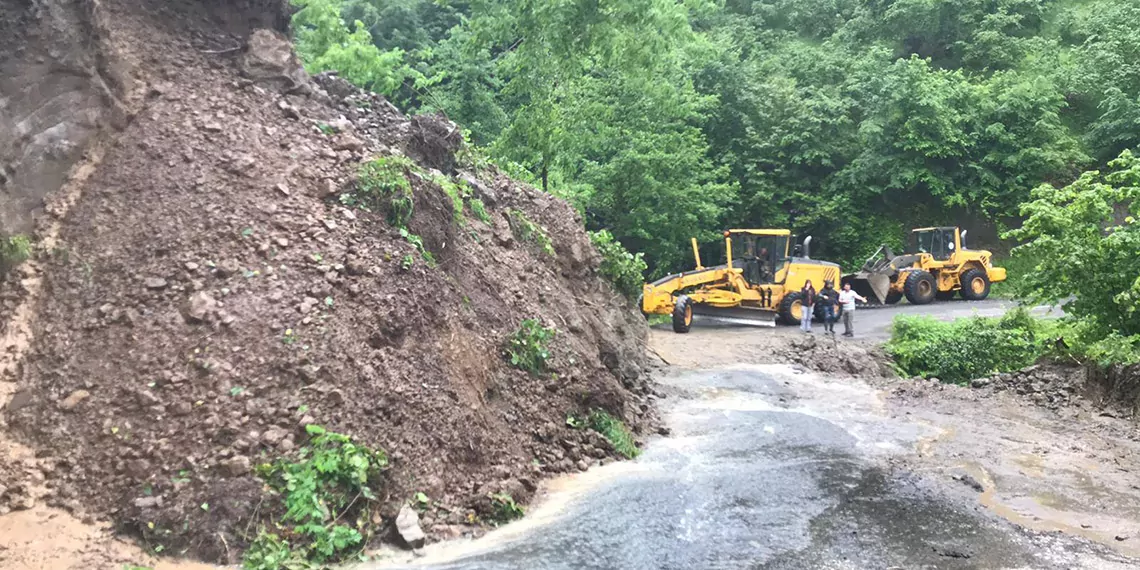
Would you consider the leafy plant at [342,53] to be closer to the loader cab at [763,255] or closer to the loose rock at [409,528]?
the loader cab at [763,255]

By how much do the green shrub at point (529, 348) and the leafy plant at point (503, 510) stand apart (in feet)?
7.32

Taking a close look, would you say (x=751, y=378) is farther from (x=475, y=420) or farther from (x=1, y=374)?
(x=1, y=374)

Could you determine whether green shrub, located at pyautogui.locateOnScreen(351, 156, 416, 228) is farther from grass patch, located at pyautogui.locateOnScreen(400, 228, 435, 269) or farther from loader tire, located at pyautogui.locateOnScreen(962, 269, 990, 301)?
loader tire, located at pyautogui.locateOnScreen(962, 269, 990, 301)

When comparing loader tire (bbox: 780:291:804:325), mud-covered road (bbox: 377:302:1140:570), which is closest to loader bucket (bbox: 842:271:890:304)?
loader tire (bbox: 780:291:804:325)

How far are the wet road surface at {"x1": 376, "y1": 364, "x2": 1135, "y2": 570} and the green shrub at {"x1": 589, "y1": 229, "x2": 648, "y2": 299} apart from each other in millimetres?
5448

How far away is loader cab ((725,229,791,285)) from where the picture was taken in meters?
22.0

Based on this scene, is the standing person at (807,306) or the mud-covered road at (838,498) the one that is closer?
the mud-covered road at (838,498)

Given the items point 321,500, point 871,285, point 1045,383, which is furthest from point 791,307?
point 321,500

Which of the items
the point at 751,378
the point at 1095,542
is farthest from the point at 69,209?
the point at 751,378

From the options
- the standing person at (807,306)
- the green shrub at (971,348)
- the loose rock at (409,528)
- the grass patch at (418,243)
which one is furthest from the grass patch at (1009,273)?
the loose rock at (409,528)

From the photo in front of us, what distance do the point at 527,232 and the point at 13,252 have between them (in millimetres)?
6796

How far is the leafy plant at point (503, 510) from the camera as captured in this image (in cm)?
743

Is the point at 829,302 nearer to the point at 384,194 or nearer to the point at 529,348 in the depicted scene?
the point at 529,348

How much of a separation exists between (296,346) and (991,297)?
24.5m
